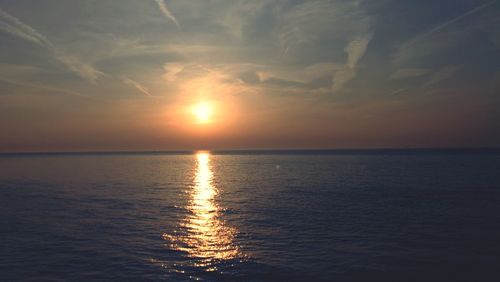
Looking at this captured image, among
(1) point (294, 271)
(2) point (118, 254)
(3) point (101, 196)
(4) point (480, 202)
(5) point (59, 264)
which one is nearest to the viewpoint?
(1) point (294, 271)

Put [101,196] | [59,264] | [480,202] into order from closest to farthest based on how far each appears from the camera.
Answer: [59,264] < [480,202] < [101,196]

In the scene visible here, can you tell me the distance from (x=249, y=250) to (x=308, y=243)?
16.4 feet

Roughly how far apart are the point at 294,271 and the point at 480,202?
38766 millimetres

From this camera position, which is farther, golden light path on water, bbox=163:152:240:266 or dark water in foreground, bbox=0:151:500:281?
golden light path on water, bbox=163:152:240:266

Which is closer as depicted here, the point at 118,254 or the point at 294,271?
the point at 294,271

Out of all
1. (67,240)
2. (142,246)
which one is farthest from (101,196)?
(142,246)

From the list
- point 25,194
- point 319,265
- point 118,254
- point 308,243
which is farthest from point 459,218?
point 25,194

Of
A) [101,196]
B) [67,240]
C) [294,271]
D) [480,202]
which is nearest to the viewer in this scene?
[294,271]

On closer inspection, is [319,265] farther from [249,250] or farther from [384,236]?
[384,236]

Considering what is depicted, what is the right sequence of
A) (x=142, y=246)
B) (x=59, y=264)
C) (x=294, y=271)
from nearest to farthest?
(x=294, y=271)
(x=59, y=264)
(x=142, y=246)

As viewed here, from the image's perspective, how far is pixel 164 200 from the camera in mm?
51219

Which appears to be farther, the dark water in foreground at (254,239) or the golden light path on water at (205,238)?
the golden light path on water at (205,238)

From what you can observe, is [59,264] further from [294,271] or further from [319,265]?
[319,265]

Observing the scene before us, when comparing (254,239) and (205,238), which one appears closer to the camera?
(254,239)
